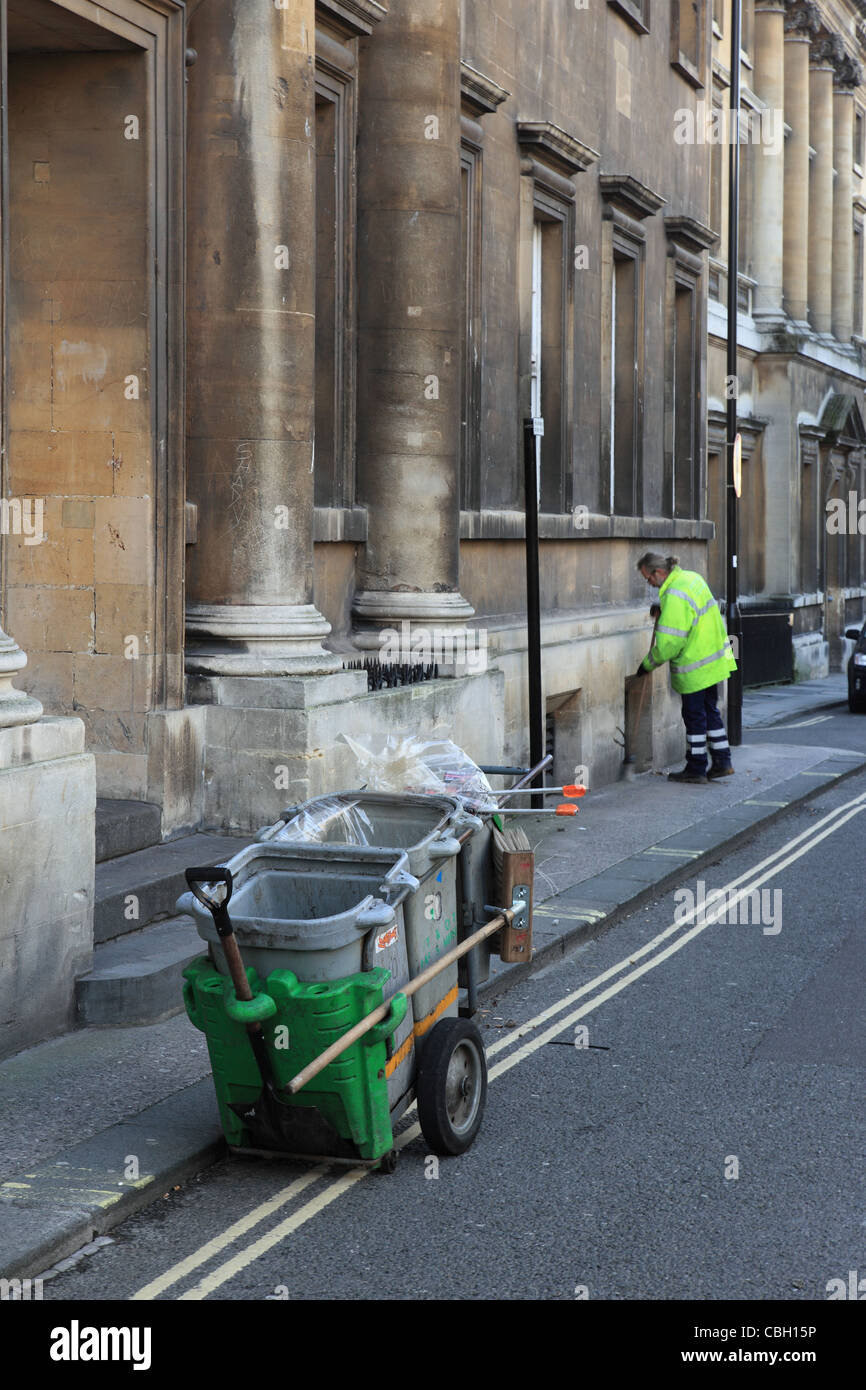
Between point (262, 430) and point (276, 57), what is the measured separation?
211 centimetres

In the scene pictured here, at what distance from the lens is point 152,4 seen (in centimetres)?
877

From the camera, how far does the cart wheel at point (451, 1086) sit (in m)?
5.62

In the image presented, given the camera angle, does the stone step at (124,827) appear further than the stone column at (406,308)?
No

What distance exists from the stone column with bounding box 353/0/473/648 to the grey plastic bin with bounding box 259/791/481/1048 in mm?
5154

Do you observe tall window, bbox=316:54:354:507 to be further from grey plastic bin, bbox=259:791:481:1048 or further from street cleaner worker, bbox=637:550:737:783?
grey plastic bin, bbox=259:791:481:1048

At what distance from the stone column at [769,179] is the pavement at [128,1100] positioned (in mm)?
22166

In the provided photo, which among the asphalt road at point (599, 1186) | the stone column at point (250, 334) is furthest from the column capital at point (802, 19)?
the asphalt road at point (599, 1186)

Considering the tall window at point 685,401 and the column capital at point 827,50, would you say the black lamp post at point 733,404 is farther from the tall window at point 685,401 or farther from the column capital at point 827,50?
the column capital at point 827,50

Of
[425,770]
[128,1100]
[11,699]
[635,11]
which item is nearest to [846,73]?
[635,11]

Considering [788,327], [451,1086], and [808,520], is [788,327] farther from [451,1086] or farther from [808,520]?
[451,1086]

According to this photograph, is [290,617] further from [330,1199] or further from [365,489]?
[330,1199]
